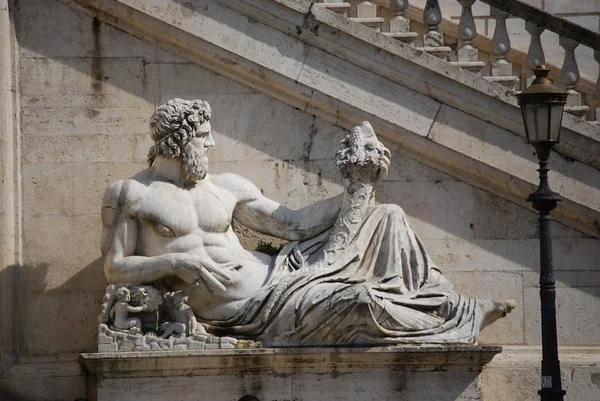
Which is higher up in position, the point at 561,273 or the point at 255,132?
the point at 255,132

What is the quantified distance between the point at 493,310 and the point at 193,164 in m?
2.56

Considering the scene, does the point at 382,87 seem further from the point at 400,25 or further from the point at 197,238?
the point at 197,238

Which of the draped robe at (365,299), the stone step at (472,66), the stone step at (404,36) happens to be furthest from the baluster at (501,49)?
the draped robe at (365,299)

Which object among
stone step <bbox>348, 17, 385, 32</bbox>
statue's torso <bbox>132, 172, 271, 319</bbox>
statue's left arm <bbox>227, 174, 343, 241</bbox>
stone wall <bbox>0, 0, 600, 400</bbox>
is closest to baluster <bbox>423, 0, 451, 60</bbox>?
stone step <bbox>348, 17, 385, 32</bbox>

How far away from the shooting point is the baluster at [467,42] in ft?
60.0

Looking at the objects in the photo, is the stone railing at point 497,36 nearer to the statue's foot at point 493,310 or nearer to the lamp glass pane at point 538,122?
the statue's foot at point 493,310

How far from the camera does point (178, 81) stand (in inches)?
725

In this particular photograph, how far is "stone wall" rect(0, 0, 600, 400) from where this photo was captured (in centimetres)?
1822

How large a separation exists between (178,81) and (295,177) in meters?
1.24

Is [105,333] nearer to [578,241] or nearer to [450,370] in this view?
[450,370]

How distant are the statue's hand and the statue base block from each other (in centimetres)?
55

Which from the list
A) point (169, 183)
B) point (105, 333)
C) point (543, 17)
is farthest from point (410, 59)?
point (105, 333)

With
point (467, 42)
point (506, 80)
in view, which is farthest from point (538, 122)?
point (467, 42)

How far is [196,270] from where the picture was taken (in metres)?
17.0
